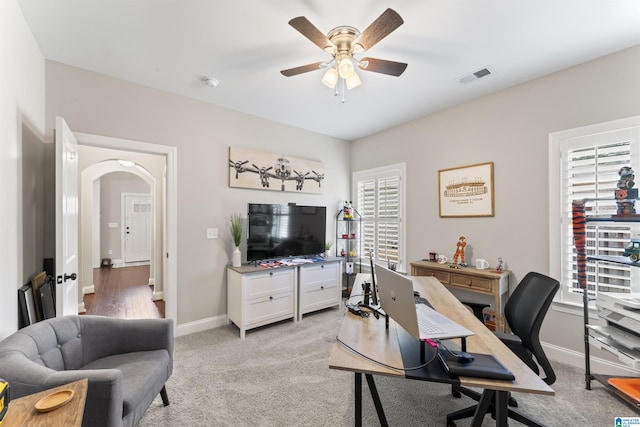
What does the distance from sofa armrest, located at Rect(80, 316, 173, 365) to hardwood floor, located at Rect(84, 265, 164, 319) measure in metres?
2.10

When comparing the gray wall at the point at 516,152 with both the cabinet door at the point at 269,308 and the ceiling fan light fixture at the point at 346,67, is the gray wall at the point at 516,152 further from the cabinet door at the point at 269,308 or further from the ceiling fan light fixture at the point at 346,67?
the cabinet door at the point at 269,308

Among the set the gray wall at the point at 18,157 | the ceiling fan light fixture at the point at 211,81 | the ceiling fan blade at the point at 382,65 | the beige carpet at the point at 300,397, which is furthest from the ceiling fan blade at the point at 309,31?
the beige carpet at the point at 300,397

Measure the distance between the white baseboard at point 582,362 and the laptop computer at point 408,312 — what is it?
199 centimetres

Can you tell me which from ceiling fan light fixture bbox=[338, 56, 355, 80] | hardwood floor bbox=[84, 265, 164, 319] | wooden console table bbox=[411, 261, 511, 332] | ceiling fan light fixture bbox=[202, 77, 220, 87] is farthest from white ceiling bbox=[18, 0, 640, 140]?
hardwood floor bbox=[84, 265, 164, 319]

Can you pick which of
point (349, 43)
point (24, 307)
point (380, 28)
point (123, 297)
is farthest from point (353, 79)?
point (123, 297)

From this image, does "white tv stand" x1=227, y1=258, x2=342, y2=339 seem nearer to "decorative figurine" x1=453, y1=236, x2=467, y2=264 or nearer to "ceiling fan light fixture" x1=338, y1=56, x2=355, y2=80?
"decorative figurine" x1=453, y1=236, x2=467, y2=264

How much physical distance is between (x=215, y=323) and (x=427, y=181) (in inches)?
133

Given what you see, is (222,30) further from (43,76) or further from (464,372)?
(464,372)

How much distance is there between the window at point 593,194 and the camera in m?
2.25

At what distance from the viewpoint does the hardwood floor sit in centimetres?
383

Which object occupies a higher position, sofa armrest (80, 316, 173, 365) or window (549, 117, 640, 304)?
window (549, 117, 640, 304)

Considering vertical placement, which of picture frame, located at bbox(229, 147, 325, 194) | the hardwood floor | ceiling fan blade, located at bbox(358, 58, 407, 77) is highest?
ceiling fan blade, located at bbox(358, 58, 407, 77)

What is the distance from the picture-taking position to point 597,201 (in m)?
2.38

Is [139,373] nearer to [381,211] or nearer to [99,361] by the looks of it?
[99,361]
